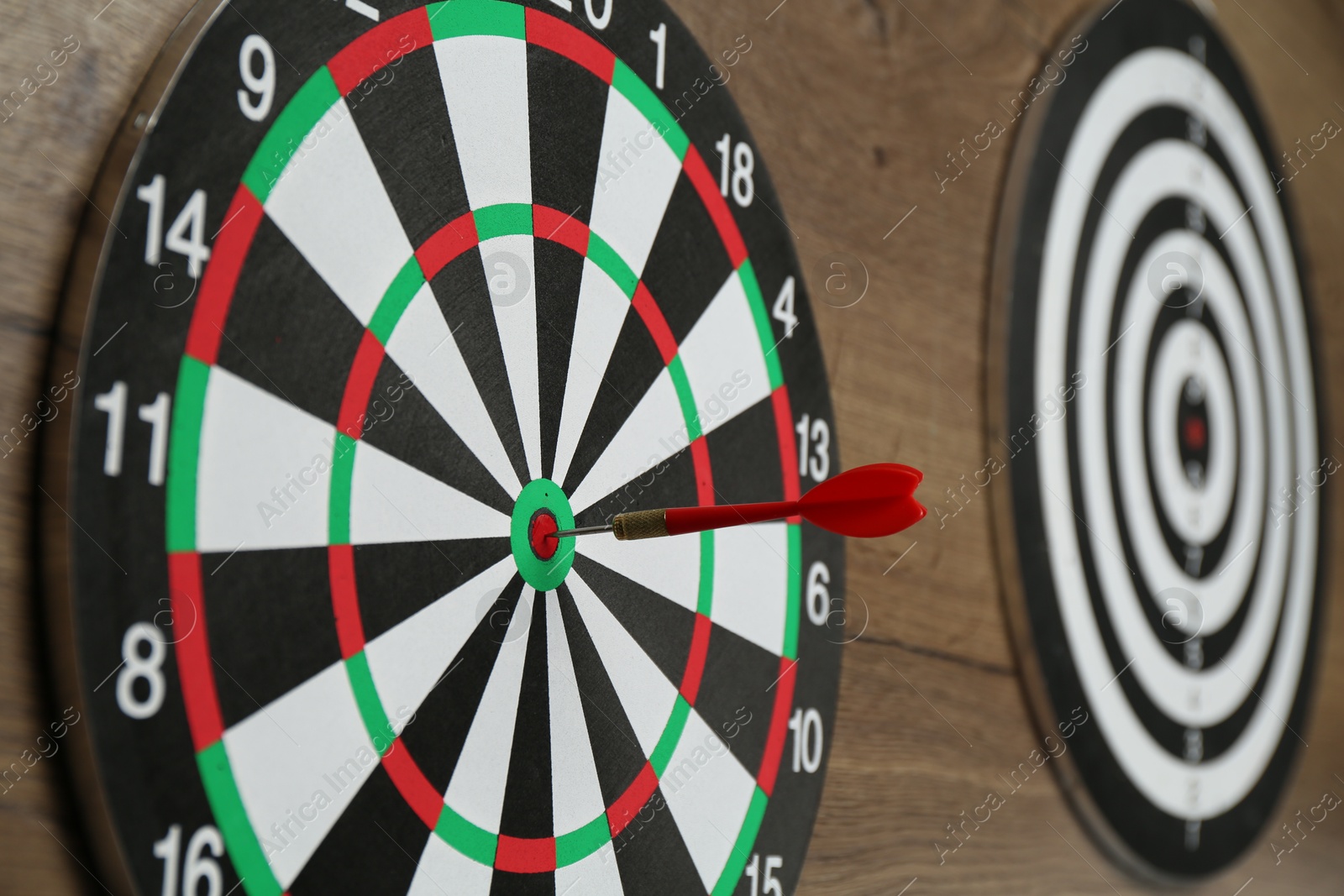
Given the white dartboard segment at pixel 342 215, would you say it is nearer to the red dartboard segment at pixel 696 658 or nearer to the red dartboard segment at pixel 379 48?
the red dartboard segment at pixel 379 48

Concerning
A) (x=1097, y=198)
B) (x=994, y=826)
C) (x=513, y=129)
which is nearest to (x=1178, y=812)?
(x=994, y=826)

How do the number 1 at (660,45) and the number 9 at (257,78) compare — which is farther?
the number 1 at (660,45)

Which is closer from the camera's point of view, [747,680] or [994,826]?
[747,680]

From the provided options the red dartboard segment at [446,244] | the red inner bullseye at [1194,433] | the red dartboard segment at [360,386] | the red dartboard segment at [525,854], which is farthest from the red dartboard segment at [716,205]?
the red inner bullseye at [1194,433]

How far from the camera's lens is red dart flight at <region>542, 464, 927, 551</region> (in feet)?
2.35

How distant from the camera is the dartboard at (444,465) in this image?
1.87ft

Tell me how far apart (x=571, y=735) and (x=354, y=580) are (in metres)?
0.20

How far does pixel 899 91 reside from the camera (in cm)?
121

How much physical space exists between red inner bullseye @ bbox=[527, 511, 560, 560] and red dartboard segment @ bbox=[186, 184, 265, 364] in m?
0.24

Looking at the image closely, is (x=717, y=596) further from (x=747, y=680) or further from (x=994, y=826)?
(x=994, y=826)

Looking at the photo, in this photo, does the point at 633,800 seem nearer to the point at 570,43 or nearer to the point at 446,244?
the point at 446,244

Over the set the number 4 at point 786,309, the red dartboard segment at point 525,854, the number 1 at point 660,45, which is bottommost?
the red dartboard segment at point 525,854

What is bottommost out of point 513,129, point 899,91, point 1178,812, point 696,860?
point 696,860

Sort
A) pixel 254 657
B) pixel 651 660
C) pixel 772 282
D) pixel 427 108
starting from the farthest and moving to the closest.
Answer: pixel 772 282, pixel 651 660, pixel 427 108, pixel 254 657
